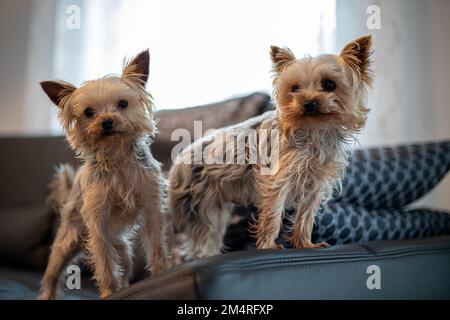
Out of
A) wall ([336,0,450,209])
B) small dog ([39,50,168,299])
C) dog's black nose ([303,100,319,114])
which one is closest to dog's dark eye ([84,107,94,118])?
small dog ([39,50,168,299])

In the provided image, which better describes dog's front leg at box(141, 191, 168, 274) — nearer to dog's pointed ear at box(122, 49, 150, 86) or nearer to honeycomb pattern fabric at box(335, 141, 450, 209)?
dog's pointed ear at box(122, 49, 150, 86)

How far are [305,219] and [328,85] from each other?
29cm

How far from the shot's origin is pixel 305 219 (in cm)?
104

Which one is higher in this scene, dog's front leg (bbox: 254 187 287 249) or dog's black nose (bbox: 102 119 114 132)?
dog's black nose (bbox: 102 119 114 132)

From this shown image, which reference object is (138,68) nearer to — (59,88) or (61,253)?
(59,88)

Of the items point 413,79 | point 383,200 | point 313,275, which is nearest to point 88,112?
point 313,275

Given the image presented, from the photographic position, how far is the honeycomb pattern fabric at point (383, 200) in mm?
1202

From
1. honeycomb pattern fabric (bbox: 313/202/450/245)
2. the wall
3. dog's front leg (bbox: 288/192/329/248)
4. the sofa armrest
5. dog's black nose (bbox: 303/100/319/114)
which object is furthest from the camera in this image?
the wall

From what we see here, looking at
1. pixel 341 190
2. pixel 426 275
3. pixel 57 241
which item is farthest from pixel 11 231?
pixel 426 275

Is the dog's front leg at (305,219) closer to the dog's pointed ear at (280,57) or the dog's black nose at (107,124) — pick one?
the dog's pointed ear at (280,57)

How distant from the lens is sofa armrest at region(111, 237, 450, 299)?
2.53 feet

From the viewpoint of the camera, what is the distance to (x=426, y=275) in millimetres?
1119

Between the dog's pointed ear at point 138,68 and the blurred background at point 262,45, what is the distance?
0.25 m
